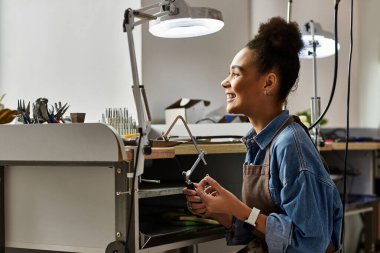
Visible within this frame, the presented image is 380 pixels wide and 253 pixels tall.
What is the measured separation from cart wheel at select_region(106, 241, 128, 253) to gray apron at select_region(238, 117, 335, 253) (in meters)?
0.33

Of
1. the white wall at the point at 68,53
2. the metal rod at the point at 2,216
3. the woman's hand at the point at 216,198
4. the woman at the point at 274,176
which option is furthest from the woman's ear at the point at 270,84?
the white wall at the point at 68,53

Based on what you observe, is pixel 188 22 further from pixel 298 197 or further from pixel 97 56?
pixel 97 56

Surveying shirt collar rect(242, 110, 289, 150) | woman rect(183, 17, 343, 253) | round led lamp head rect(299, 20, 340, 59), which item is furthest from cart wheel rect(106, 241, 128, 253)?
round led lamp head rect(299, 20, 340, 59)

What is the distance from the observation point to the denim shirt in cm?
127

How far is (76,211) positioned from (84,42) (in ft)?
4.68

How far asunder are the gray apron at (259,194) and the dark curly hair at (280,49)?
0.41ft

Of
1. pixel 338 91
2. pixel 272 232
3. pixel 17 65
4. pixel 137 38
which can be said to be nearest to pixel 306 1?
pixel 338 91

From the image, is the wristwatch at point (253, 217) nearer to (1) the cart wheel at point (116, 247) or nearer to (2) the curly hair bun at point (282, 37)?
(1) the cart wheel at point (116, 247)

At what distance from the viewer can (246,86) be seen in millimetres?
1438

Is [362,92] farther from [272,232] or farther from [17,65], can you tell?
[272,232]

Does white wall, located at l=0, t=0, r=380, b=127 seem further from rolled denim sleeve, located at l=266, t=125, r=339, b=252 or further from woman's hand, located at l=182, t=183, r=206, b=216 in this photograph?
rolled denim sleeve, located at l=266, t=125, r=339, b=252

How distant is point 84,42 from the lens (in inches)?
104

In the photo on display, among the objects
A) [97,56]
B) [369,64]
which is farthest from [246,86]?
[369,64]

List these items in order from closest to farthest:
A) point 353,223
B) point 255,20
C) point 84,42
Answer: point 84,42, point 255,20, point 353,223
